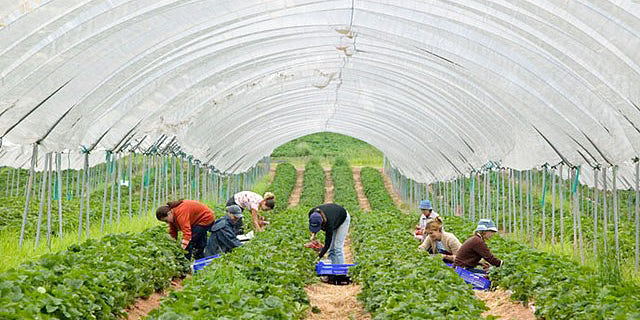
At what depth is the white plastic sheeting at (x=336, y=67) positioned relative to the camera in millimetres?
10109

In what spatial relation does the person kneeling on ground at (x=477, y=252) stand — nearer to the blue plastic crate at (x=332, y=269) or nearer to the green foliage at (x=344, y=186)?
the blue plastic crate at (x=332, y=269)

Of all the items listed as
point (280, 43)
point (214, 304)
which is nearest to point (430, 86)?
point (280, 43)

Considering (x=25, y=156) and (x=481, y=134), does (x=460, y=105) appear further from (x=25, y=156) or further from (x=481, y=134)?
(x=25, y=156)

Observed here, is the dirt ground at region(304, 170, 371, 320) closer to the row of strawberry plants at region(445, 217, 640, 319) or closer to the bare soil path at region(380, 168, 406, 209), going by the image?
the row of strawberry plants at region(445, 217, 640, 319)

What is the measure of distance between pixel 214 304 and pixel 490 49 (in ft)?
26.2

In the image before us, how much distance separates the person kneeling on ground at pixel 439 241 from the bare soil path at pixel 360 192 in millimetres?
20600

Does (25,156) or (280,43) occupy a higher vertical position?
(280,43)

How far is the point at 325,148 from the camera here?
6856 centimetres

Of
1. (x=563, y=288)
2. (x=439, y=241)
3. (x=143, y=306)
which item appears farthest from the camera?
(x=439, y=241)

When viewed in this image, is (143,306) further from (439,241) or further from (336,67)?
(336,67)

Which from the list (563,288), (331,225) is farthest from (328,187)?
(563,288)

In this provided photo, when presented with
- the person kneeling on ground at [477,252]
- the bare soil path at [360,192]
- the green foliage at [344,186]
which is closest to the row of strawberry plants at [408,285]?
the person kneeling on ground at [477,252]

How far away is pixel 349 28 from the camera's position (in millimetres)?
13773

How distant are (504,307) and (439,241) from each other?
10.8 feet
